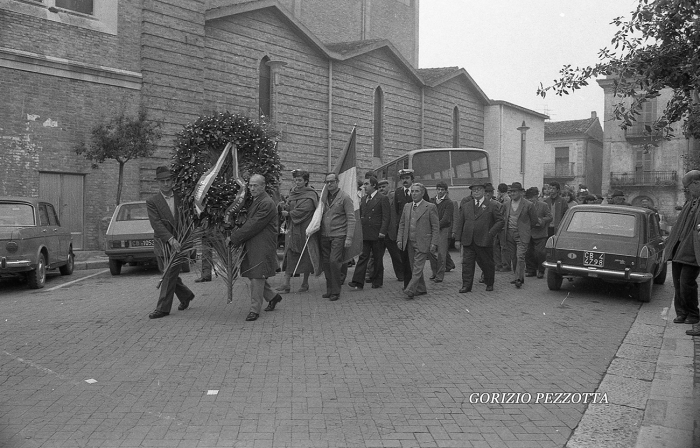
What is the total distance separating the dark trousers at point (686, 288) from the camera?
8.09m

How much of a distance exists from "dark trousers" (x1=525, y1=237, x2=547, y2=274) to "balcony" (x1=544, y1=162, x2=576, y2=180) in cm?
4444

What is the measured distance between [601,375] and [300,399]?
9.14 feet

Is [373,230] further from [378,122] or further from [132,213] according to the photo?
[378,122]

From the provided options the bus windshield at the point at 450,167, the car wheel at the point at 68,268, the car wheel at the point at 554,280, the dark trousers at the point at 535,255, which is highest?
the bus windshield at the point at 450,167

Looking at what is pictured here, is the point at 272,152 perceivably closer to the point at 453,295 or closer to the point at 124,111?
the point at 453,295

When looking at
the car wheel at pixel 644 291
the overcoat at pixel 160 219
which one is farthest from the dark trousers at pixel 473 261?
the overcoat at pixel 160 219

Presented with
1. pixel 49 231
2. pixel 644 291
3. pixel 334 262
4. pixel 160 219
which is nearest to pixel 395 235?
pixel 334 262

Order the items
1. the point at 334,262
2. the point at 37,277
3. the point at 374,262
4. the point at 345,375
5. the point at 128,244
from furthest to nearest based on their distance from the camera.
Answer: the point at 128,244
the point at 37,277
the point at 374,262
the point at 334,262
the point at 345,375

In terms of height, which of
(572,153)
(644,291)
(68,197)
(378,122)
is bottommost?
(644,291)

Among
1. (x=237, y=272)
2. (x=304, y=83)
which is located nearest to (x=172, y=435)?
(x=237, y=272)

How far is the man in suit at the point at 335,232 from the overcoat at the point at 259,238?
183 cm

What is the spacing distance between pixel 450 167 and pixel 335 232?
10.6 m

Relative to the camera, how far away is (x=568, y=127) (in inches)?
2237

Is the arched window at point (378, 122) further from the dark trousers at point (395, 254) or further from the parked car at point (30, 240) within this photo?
the dark trousers at point (395, 254)
